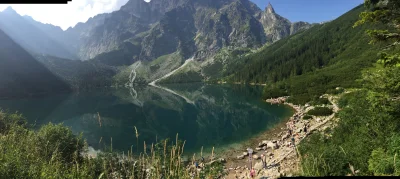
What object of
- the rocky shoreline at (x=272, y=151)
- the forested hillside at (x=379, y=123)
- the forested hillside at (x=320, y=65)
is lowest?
the rocky shoreline at (x=272, y=151)

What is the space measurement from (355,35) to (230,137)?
135m

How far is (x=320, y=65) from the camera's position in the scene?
134 m

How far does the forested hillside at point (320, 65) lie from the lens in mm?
72000

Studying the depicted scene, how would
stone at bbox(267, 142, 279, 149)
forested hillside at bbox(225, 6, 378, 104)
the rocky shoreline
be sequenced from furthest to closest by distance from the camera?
forested hillside at bbox(225, 6, 378, 104)
stone at bbox(267, 142, 279, 149)
the rocky shoreline

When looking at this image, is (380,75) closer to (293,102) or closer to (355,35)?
(293,102)

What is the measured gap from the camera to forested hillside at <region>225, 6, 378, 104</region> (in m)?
72.0

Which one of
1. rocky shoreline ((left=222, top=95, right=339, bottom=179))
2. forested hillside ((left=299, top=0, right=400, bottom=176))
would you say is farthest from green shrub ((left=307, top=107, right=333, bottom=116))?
forested hillside ((left=299, top=0, right=400, bottom=176))

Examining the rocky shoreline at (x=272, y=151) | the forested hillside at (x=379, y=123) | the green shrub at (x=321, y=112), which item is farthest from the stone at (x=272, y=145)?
the forested hillside at (x=379, y=123)

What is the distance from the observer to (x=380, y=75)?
12297mm

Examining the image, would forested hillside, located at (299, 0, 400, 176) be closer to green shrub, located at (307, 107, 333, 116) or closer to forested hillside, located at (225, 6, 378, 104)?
green shrub, located at (307, 107, 333, 116)

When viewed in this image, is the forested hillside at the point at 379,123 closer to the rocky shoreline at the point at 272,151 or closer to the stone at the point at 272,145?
the rocky shoreline at the point at 272,151

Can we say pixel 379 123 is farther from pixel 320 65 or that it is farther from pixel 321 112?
pixel 320 65

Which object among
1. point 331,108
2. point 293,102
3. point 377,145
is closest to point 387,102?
point 377,145

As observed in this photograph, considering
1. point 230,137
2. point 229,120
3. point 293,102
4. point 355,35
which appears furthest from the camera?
point 355,35
